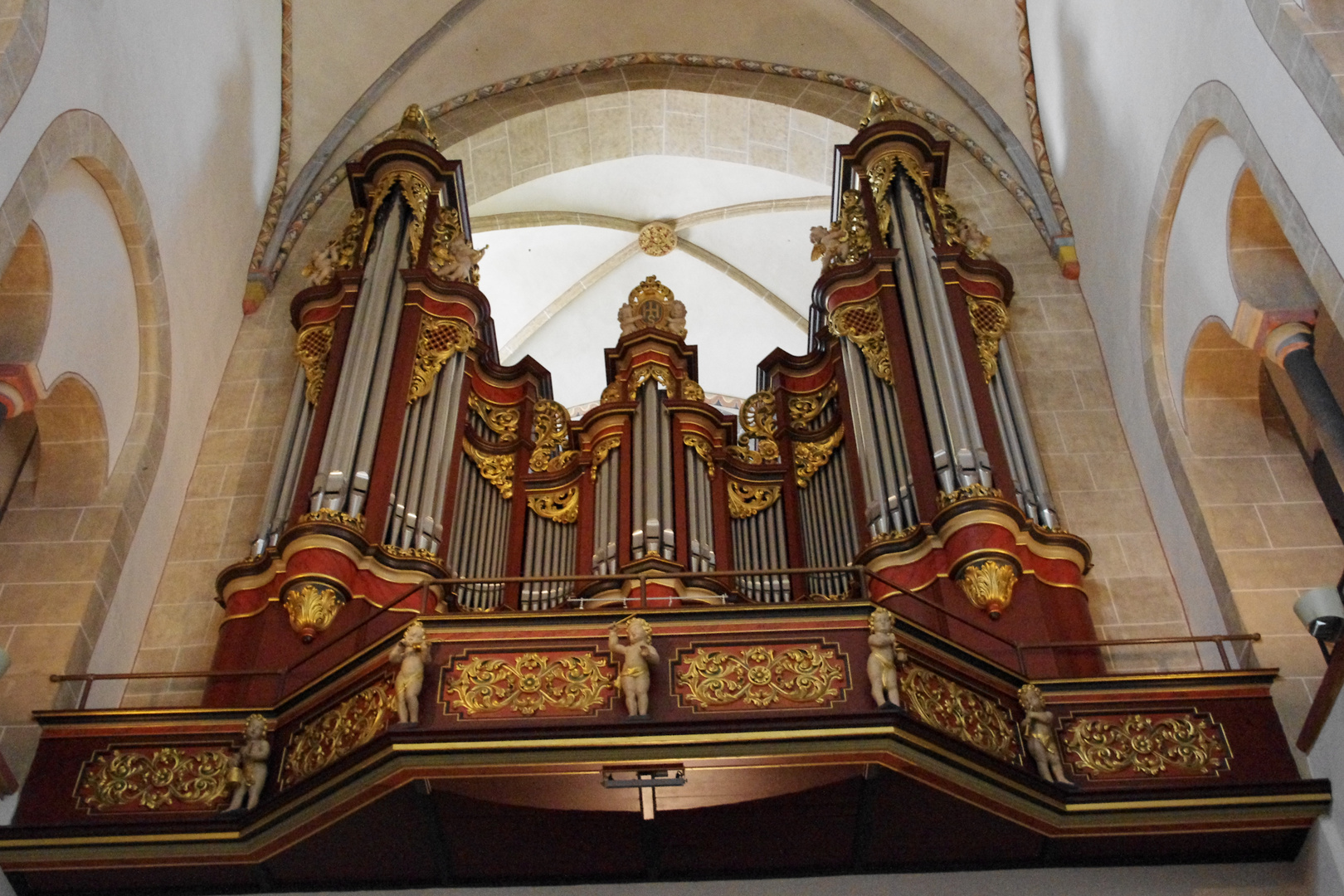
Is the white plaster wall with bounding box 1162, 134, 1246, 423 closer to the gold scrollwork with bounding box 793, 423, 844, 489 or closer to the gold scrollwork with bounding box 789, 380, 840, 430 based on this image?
the gold scrollwork with bounding box 793, 423, 844, 489

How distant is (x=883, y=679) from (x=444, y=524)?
4.29 m

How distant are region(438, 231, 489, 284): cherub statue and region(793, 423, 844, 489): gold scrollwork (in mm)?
3283

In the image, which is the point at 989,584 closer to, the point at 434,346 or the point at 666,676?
the point at 666,676

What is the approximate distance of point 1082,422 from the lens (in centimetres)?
1179

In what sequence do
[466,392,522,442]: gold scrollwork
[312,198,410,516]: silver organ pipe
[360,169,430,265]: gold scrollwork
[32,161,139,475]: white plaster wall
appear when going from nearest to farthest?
[32,161,139,475]: white plaster wall < [312,198,410,516]: silver organ pipe < [466,392,522,442]: gold scrollwork < [360,169,430,265]: gold scrollwork

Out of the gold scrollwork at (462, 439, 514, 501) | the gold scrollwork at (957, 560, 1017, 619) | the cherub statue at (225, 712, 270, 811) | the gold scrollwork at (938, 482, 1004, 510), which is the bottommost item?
the cherub statue at (225, 712, 270, 811)

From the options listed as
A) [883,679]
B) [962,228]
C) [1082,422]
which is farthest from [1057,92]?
[883,679]

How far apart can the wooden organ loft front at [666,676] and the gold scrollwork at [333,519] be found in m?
0.04

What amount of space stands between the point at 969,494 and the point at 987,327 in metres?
2.39

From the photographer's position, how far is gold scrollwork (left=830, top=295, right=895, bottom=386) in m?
11.7

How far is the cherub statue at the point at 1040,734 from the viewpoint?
28.1 feet

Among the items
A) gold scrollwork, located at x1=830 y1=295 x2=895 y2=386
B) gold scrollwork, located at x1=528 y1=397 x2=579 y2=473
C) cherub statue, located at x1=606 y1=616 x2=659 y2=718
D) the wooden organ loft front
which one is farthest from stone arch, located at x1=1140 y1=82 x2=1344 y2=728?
gold scrollwork, located at x1=528 y1=397 x2=579 y2=473

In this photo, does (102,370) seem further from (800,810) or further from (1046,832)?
(1046,832)

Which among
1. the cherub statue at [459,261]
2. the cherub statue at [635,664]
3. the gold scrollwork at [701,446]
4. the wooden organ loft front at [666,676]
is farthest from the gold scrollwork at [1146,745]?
the cherub statue at [459,261]
